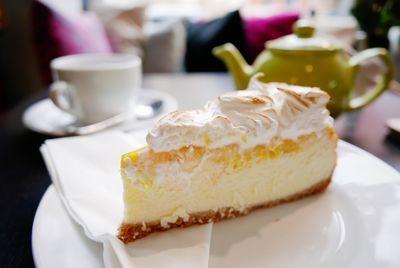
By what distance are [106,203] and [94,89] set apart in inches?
16.8

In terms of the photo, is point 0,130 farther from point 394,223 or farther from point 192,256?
point 394,223

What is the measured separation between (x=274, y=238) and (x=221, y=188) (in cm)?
13

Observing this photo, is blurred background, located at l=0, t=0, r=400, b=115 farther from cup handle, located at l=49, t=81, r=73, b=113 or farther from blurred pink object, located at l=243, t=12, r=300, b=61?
cup handle, located at l=49, t=81, r=73, b=113

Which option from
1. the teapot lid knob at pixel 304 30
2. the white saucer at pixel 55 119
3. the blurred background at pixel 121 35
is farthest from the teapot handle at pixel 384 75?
the blurred background at pixel 121 35

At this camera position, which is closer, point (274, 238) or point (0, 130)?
point (274, 238)

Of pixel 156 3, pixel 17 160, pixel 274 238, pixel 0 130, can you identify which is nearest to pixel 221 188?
pixel 274 238

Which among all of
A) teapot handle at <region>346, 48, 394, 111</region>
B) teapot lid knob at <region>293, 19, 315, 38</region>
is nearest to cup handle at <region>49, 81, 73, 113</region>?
teapot lid knob at <region>293, 19, 315, 38</region>

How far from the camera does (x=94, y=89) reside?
3.03 feet

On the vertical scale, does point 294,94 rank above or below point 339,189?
above

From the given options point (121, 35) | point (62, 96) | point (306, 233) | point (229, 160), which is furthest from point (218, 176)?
point (121, 35)

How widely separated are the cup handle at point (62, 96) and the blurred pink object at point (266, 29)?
1.43 meters

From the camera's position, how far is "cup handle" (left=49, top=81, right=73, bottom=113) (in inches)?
35.8

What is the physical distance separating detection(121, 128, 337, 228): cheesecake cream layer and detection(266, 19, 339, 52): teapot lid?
11.0 inches

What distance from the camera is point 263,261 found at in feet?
1.65
